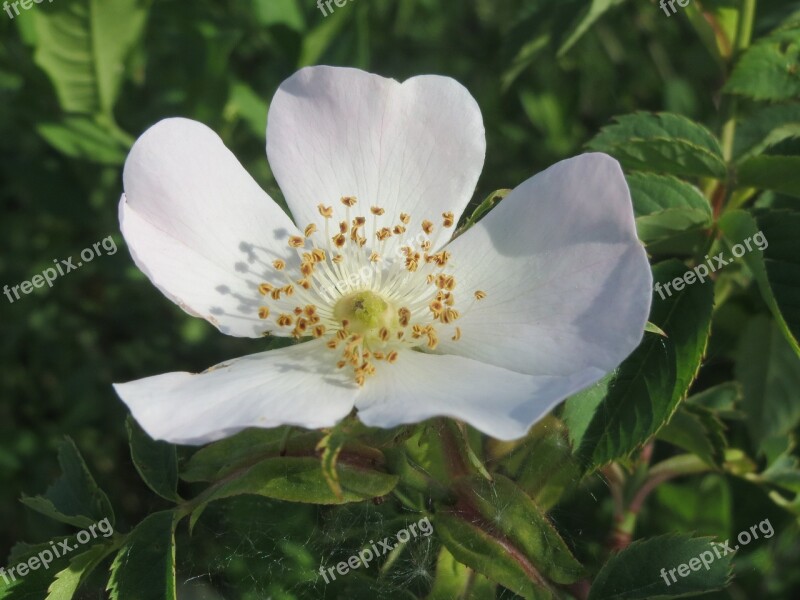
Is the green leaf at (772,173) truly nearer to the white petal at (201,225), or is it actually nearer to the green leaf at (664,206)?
the green leaf at (664,206)

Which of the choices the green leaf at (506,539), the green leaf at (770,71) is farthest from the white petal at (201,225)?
the green leaf at (770,71)

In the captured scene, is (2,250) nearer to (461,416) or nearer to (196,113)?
(196,113)

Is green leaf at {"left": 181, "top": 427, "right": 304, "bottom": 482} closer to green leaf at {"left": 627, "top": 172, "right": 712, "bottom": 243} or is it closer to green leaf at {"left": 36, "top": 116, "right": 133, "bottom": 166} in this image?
green leaf at {"left": 627, "top": 172, "right": 712, "bottom": 243}

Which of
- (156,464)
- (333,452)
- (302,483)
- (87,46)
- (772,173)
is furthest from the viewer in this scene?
(87,46)

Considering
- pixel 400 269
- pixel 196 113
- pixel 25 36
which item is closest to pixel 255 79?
pixel 196 113

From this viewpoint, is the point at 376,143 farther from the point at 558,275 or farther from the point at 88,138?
the point at 88,138

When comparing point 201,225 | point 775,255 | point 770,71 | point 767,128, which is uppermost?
point 201,225

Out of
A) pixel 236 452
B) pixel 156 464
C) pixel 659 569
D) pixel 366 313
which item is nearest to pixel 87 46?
pixel 366 313
